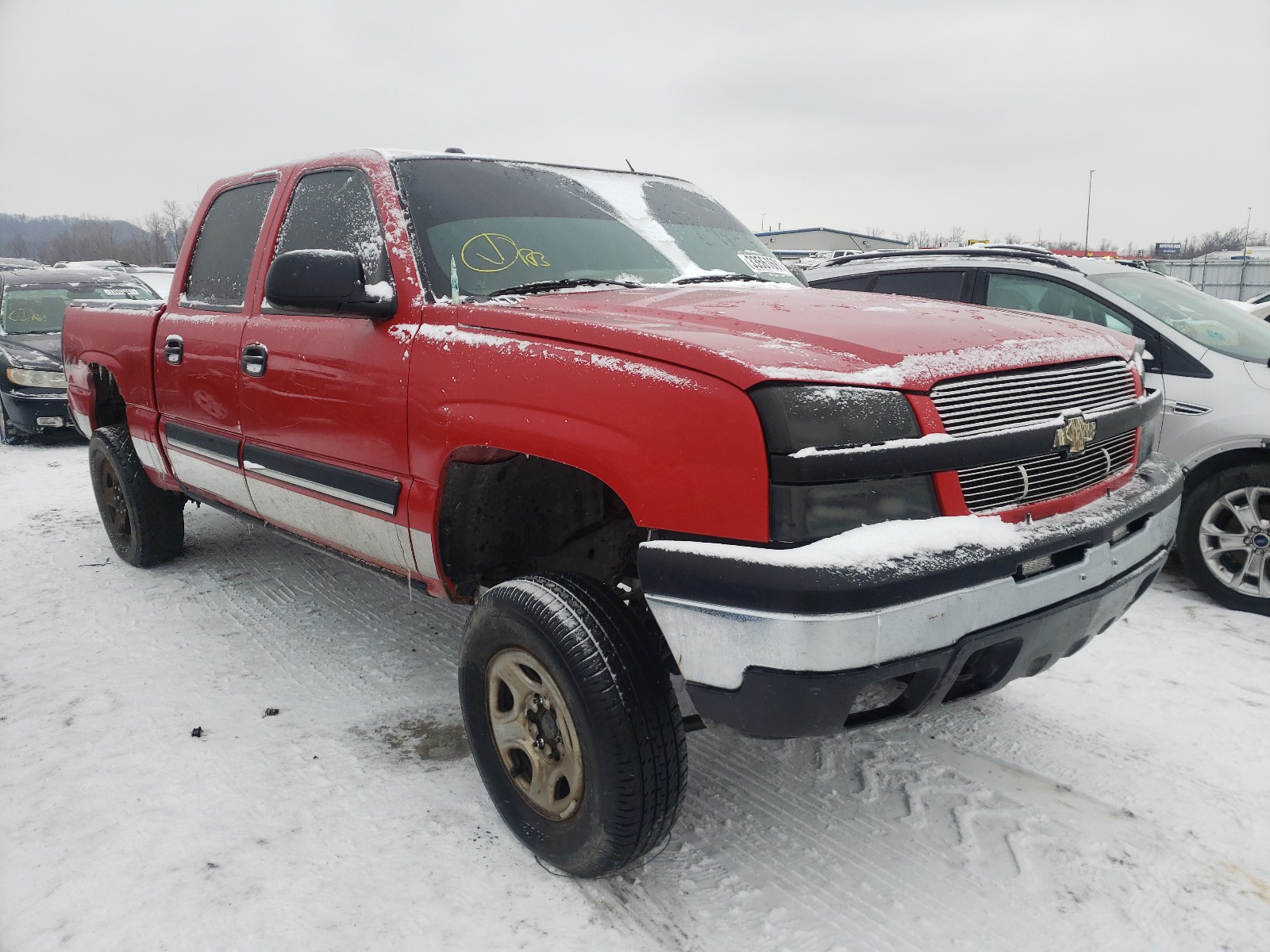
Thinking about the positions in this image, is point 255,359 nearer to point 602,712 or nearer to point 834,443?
point 602,712

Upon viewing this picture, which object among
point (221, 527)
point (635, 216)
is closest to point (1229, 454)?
point (635, 216)

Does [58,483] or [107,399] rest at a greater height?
[107,399]

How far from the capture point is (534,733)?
7.69 ft

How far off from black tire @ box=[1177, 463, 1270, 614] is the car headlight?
3.03 metres

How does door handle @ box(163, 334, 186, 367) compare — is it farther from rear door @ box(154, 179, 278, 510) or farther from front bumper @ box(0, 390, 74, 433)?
front bumper @ box(0, 390, 74, 433)

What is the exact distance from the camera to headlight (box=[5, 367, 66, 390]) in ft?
29.3

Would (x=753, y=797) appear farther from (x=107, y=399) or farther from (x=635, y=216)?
(x=107, y=399)

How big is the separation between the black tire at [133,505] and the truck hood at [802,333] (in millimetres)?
3071

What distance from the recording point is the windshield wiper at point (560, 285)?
107 inches

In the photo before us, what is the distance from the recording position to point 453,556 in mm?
2670

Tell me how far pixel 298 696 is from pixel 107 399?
265 centimetres

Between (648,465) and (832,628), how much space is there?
526 millimetres

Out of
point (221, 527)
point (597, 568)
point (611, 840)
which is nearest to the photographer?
point (611, 840)

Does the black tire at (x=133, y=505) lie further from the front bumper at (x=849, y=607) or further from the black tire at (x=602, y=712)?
the front bumper at (x=849, y=607)
